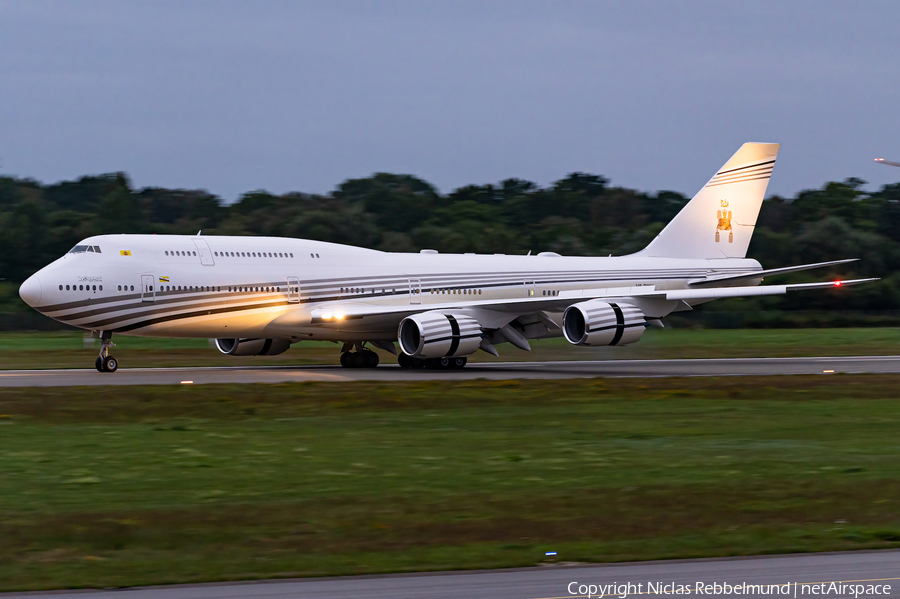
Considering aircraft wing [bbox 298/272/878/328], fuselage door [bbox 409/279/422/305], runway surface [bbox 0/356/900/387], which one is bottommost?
runway surface [bbox 0/356/900/387]

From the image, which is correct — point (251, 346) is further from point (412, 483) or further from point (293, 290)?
point (412, 483)

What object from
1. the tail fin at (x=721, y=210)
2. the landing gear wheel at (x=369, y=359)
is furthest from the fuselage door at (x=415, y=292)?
the tail fin at (x=721, y=210)

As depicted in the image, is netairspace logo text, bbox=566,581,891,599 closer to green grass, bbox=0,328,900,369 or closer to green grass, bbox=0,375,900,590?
green grass, bbox=0,375,900,590

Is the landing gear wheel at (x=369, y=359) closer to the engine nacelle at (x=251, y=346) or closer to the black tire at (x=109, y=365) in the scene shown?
the engine nacelle at (x=251, y=346)

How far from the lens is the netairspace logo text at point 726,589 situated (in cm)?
755

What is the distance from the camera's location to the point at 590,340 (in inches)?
1206

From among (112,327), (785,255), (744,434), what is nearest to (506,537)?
(744,434)

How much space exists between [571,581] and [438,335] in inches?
849

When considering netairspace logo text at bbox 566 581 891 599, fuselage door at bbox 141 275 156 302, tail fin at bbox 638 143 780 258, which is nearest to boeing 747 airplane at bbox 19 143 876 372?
fuselage door at bbox 141 275 156 302

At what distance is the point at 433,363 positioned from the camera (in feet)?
104

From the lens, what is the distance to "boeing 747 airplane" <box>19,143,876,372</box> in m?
27.4

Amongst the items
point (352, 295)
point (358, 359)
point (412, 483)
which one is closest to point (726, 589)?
point (412, 483)

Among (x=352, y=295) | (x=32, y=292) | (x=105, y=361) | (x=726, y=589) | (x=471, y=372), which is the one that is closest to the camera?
(x=726, y=589)

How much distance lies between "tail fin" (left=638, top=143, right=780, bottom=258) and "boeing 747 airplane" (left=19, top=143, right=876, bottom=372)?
1336 millimetres
